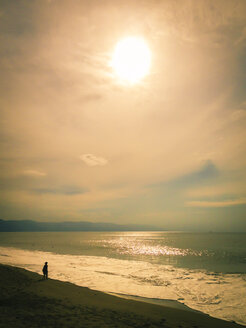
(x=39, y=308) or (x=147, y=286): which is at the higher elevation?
(x=39, y=308)

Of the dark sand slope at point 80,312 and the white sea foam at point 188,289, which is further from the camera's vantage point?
the white sea foam at point 188,289

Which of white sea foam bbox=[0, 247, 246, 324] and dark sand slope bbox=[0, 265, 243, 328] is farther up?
dark sand slope bbox=[0, 265, 243, 328]

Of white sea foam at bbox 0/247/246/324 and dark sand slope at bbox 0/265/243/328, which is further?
white sea foam at bbox 0/247/246/324

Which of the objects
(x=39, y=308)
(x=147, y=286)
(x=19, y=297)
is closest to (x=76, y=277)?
(x=147, y=286)

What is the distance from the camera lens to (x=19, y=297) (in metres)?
15.9

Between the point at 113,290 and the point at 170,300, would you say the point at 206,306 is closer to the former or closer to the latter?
the point at 170,300

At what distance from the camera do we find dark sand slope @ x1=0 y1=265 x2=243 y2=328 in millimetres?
11672

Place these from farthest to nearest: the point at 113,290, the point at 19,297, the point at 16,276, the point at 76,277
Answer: the point at 76,277, the point at 16,276, the point at 113,290, the point at 19,297

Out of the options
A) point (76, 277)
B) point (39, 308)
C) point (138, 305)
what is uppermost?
point (39, 308)

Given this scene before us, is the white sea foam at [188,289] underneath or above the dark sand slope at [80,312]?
underneath

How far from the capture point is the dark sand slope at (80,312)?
11.7 meters

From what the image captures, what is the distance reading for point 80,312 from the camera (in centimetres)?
1352

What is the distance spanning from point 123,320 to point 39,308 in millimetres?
5518

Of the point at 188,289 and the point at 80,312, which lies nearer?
the point at 80,312
